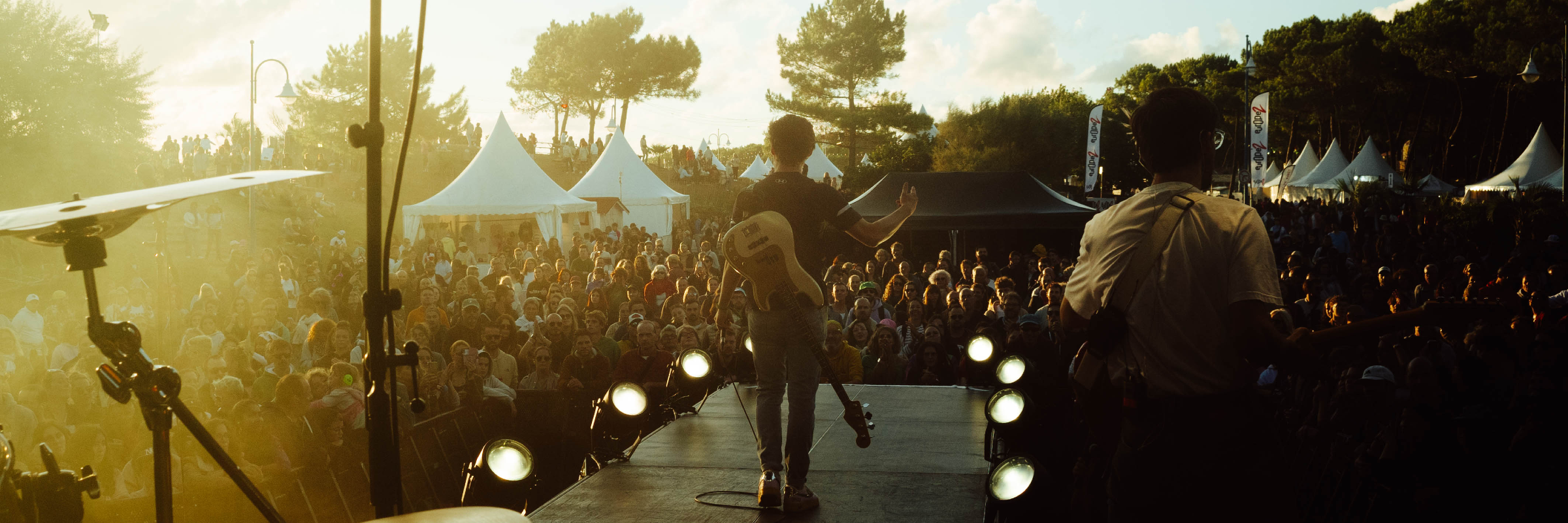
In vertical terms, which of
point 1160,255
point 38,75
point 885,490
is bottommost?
point 885,490

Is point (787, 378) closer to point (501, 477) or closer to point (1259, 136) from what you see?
point (501, 477)

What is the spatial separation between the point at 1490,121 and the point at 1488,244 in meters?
25.1

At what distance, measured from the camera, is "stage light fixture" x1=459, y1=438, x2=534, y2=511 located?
13.1 ft

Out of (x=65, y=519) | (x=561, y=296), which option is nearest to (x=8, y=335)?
(x=561, y=296)

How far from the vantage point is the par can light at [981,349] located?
634 centimetres

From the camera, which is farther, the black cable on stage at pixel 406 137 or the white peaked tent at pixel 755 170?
Answer: the white peaked tent at pixel 755 170

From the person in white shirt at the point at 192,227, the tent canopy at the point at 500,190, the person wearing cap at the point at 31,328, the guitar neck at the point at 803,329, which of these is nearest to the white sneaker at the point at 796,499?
the guitar neck at the point at 803,329

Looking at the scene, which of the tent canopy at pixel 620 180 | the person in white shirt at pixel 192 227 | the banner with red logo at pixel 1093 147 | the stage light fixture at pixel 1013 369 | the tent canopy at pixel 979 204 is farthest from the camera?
the person in white shirt at pixel 192 227

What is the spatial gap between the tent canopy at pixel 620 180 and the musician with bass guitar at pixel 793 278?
18.6 metres

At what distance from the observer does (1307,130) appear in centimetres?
4900

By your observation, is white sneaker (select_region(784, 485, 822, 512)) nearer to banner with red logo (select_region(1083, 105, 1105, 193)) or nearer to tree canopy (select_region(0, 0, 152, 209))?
banner with red logo (select_region(1083, 105, 1105, 193))

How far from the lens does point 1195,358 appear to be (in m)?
1.82

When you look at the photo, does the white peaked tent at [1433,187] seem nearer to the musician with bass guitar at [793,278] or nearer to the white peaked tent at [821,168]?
the white peaked tent at [821,168]

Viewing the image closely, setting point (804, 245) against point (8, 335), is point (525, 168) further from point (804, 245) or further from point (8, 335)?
point (804, 245)
